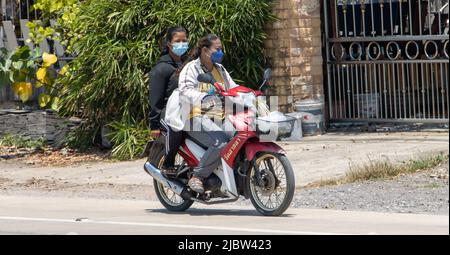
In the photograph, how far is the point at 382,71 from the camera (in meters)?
15.8

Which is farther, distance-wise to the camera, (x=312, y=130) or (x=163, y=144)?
(x=312, y=130)

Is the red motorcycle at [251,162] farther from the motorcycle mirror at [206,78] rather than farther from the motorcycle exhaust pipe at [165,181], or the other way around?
the motorcycle exhaust pipe at [165,181]

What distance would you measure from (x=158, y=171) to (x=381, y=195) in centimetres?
232

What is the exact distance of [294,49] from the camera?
619 inches

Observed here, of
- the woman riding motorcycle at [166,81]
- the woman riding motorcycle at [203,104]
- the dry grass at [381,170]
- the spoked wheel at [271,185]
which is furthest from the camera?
the dry grass at [381,170]

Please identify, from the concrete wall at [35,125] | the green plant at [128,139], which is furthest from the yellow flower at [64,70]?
the green plant at [128,139]

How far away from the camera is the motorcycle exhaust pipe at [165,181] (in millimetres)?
10859

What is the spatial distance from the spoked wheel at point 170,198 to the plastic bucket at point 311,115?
15.3ft

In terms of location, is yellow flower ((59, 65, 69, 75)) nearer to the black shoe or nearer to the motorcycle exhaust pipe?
the motorcycle exhaust pipe

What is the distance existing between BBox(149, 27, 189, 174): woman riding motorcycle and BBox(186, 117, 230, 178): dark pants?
0.42 metres

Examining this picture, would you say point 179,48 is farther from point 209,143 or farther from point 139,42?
point 139,42

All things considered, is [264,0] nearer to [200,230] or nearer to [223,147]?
[223,147]

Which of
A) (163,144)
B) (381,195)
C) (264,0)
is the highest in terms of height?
(264,0)
